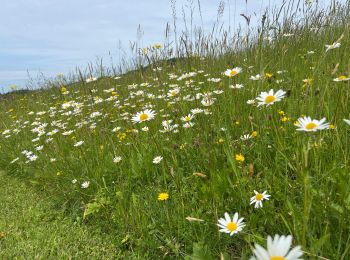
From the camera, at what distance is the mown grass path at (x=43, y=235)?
1.91m

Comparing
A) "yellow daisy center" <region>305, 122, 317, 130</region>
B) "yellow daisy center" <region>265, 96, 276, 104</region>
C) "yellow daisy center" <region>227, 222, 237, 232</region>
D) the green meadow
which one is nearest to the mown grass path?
the green meadow

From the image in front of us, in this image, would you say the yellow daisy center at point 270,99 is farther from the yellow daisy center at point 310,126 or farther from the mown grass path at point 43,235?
the mown grass path at point 43,235

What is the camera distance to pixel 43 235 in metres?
2.15

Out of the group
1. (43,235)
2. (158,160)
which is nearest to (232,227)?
(158,160)

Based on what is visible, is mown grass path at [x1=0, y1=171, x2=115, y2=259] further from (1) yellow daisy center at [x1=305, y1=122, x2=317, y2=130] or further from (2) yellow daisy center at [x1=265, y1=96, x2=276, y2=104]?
(1) yellow daisy center at [x1=305, y1=122, x2=317, y2=130]

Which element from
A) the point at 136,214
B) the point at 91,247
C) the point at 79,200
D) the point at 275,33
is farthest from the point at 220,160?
the point at 275,33

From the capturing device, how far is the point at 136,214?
6.19 ft

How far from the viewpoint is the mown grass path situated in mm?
1909

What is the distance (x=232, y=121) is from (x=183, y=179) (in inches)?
21.4

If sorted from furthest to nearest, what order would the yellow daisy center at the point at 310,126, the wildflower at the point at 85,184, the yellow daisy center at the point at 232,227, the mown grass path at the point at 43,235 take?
1. the wildflower at the point at 85,184
2. the mown grass path at the point at 43,235
3. the yellow daisy center at the point at 232,227
4. the yellow daisy center at the point at 310,126

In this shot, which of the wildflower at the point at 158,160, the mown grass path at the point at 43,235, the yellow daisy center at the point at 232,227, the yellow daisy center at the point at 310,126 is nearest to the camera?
the yellow daisy center at the point at 310,126

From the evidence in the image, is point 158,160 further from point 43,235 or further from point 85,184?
point 43,235

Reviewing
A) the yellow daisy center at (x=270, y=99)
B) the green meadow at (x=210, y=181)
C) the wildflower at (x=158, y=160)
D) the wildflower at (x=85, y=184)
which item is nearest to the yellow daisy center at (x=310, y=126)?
the green meadow at (x=210, y=181)

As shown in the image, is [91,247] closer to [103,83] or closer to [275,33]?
[275,33]
